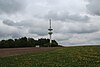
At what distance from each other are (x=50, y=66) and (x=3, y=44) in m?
Answer: 88.5

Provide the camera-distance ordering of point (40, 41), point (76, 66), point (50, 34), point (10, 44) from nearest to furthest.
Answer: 1. point (76, 66)
2. point (50, 34)
3. point (10, 44)
4. point (40, 41)

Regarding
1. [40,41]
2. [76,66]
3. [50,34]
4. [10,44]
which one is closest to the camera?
[76,66]

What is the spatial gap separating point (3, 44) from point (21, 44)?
25.8 ft


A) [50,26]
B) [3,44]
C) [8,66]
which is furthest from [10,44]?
[8,66]

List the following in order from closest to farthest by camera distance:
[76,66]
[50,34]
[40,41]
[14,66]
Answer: [76,66]
[14,66]
[50,34]
[40,41]

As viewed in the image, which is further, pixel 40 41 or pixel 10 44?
pixel 40 41

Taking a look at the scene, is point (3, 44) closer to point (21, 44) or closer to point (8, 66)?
point (21, 44)

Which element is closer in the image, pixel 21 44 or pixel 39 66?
pixel 39 66

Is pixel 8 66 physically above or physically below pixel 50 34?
below

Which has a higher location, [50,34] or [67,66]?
[50,34]

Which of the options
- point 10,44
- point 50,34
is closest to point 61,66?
point 50,34

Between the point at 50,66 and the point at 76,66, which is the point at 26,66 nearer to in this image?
the point at 50,66

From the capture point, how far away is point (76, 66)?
788 inches

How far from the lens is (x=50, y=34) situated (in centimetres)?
8925
